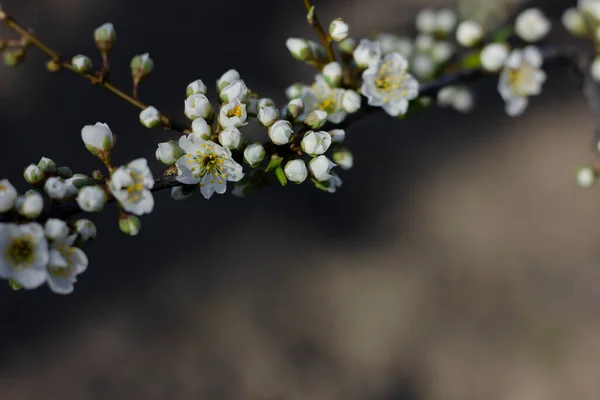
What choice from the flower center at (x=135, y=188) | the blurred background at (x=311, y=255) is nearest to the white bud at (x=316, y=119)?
the flower center at (x=135, y=188)

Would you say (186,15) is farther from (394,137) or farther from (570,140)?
(570,140)

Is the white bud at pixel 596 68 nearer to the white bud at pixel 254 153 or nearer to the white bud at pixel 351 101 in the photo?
the white bud at pixel 351 101

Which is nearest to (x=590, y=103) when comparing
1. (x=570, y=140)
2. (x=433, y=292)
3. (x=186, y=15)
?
(x=433, y=292)

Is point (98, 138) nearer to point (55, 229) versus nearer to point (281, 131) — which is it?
point (55, 229)

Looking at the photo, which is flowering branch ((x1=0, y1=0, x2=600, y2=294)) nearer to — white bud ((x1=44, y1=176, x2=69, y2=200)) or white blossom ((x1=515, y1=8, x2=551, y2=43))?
white bud ((x1=44, y1=176, x2=69, y2=200))

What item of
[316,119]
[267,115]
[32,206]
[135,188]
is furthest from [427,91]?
[32,206]
